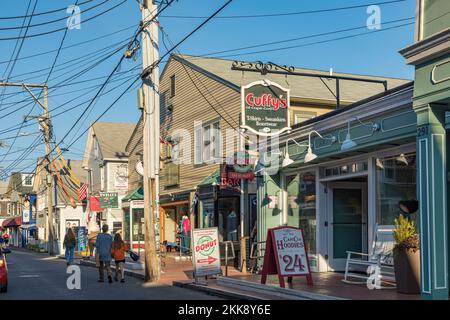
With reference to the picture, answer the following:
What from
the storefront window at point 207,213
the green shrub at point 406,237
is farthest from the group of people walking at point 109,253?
the green shrub at point 406,237

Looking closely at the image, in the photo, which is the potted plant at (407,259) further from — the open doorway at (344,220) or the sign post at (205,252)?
the sign post at (205,252)

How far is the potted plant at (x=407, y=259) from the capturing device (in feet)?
36.6

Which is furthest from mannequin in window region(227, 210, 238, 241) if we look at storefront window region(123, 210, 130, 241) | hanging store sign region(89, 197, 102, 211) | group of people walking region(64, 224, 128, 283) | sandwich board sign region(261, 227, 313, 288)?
hanging store sign region(89, 197, 102, 211)

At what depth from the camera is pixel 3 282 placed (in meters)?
14.1

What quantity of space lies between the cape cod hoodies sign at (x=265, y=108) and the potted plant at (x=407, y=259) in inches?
213

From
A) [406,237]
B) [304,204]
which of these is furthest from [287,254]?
[304,204]

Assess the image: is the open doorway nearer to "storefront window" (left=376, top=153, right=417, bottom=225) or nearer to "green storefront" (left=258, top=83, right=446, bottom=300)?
"green storefront" (left=258, top=83, right=446, bottom=300)

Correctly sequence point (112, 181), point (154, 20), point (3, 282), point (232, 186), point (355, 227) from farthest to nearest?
1. point (112, 181)
2. point (232, 186)
3. point (154, 20)
4. point (355, 227)
5. point (3, 282)

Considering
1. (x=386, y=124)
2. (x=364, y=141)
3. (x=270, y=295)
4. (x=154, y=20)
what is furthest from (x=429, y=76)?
(x=154, y=20)

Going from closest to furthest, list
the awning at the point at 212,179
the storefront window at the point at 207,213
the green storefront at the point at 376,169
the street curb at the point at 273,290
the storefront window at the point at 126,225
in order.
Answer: the green storefront at the point at 376,169 → the street curb at the point at 273,290 → the awning at the point at 212,179 → the storefront window at the point at 207,213 → the storefront window at the point at 126,225

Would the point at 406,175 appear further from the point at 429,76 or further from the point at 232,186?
the point at 232,186

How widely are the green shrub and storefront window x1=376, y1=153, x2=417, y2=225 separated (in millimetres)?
1334

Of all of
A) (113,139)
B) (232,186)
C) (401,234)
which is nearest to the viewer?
(401,234)

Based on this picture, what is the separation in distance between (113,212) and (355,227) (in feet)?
78.6
